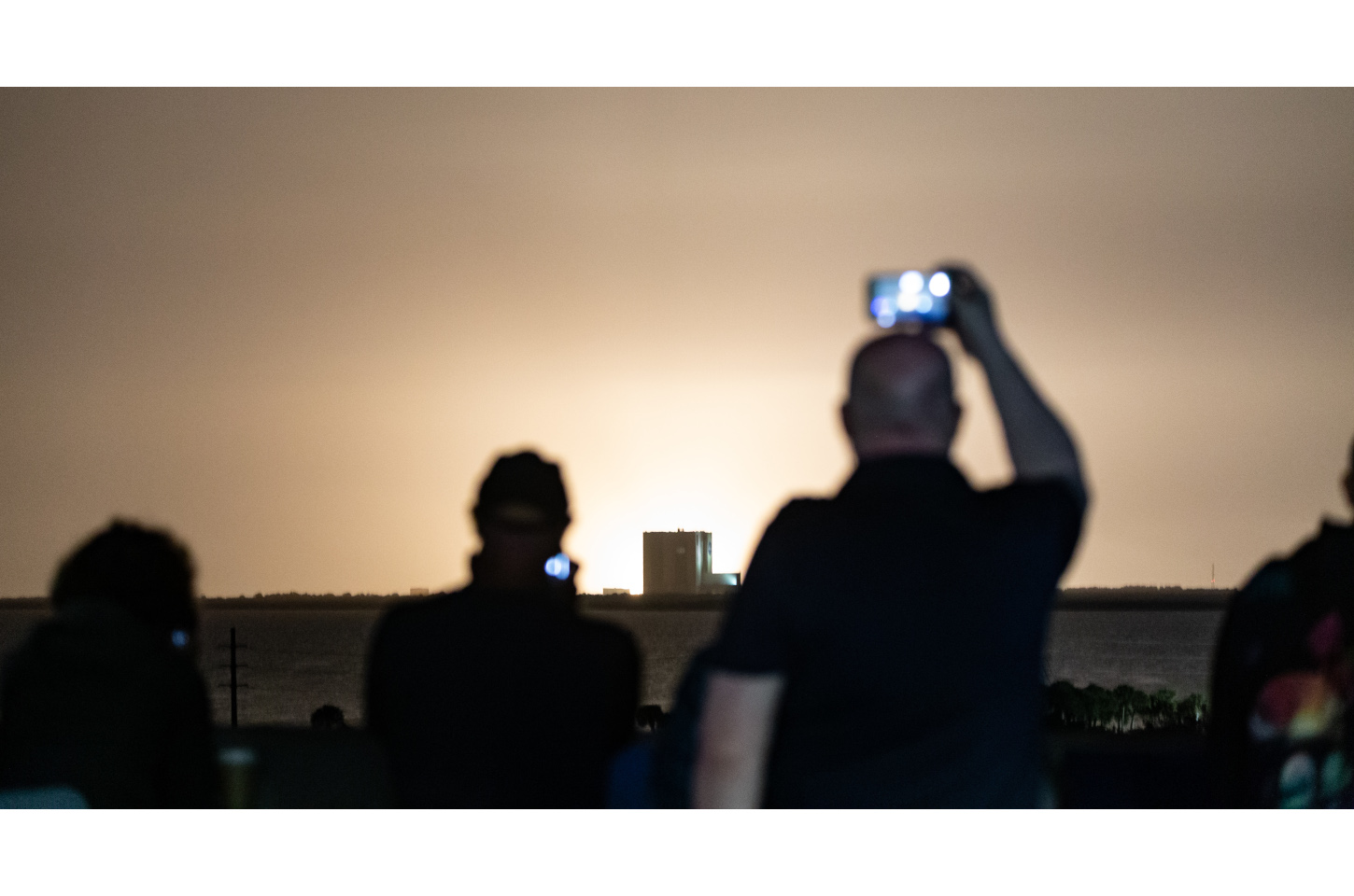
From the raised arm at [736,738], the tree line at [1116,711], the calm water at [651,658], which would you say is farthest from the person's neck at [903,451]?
the tree line at [1116,711]

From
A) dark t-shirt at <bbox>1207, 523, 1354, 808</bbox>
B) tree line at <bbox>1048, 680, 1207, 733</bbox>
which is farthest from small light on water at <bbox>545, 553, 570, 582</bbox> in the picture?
tree line at <bbox>1048, 680, 1207, 733</bbox>

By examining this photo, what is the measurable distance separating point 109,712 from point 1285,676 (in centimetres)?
252

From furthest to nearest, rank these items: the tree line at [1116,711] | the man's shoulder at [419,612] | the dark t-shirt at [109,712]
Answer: the tree line at [1116,711], the dark t-shirt at [109,712], the man's shoulder at [419,612]

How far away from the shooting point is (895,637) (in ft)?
6.13

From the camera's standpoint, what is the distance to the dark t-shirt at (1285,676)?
105 inches

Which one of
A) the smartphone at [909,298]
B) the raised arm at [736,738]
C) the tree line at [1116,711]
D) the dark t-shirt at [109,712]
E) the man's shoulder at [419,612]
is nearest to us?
the raised arm at [736,738]

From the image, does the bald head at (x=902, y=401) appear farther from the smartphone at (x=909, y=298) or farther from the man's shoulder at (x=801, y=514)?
the smartphone at (x=909, y=298)

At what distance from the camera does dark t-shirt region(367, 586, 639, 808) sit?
2551mm

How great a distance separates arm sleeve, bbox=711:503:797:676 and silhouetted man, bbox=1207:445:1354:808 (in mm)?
1247

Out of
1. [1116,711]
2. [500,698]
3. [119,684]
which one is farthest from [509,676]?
[1116,711]

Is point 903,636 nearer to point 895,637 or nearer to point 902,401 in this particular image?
point 895,637

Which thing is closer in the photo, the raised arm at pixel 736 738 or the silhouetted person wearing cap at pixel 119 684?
the raised arm at pixel 736 738

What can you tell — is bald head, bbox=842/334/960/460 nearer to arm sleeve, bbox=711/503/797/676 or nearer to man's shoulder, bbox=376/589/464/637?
arm sleeve, bbox=711/503/797/676
